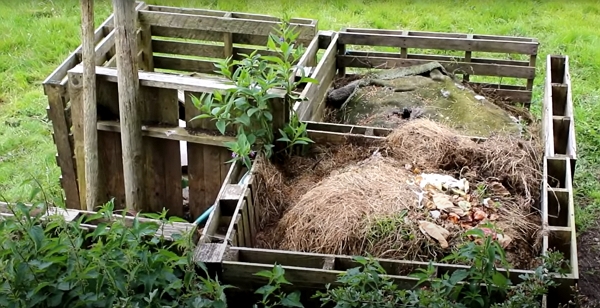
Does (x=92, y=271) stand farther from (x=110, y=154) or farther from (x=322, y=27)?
(x=322, y=27)

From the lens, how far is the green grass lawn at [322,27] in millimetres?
7238

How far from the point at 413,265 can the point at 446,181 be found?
102 centimetres

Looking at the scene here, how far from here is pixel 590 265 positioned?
5031mm

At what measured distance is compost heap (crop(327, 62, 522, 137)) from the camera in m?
5.41

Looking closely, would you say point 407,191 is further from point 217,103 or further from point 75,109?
point 75,109

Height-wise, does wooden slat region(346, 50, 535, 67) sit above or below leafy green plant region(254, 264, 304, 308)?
above

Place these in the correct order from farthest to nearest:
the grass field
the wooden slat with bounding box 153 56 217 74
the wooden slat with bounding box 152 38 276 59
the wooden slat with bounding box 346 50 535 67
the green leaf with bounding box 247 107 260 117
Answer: the grass field < the wooden slat with bounding box 153 56 217 74 < the wooden slat with bounding box 152 38 276 59 < the wooden slat with bounding box 346 50 535 67 < the green leaf with bounding box 247 107 260 117

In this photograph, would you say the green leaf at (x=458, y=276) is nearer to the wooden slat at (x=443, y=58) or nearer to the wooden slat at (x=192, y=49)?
the wooden slat at (x=443, y=58)

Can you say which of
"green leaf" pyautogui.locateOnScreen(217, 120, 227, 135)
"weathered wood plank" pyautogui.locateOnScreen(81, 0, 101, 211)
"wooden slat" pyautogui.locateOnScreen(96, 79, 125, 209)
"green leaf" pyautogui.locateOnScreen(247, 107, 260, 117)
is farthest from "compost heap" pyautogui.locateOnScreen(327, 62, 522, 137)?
"weathered wood plank" pyautogui.locateOnScreen(81, 0, 101, 211)

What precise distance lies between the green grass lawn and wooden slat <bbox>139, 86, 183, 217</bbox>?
1920mm

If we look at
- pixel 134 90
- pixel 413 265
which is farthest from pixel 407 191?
pixel 134 90

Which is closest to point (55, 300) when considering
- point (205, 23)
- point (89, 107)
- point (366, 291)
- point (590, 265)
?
point (366, 291)

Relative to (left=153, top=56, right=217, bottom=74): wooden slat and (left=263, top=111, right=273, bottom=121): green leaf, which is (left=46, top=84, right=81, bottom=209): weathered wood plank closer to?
(left=153, top=56, right=217, bottom=74): wooden slat

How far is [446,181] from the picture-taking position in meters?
4.29
